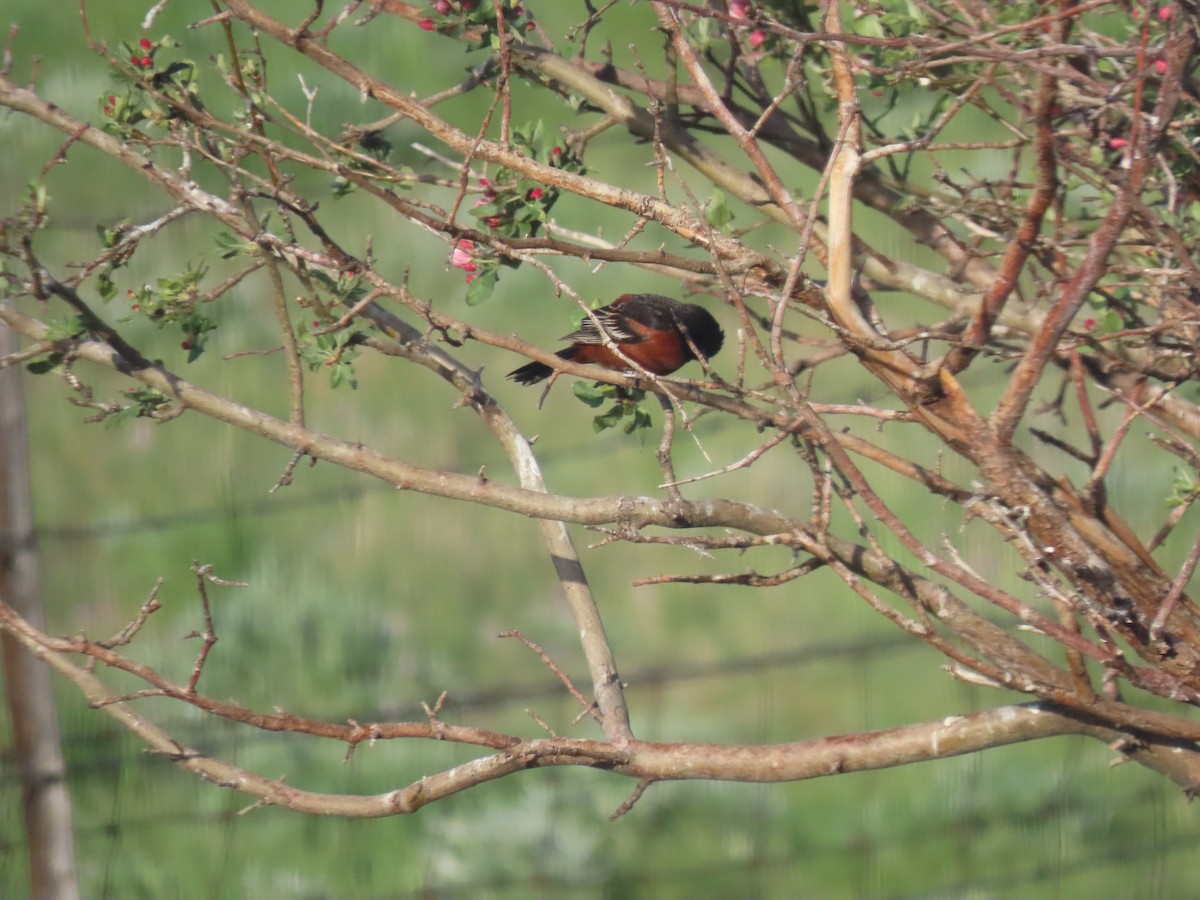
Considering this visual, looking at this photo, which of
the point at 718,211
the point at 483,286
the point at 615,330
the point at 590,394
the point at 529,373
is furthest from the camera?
the point at 529,373

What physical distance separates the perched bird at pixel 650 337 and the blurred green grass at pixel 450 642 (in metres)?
0.09

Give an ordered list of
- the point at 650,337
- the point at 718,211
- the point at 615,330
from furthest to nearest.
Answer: the point at 650,337, the point at 615,330, the point at 718,211

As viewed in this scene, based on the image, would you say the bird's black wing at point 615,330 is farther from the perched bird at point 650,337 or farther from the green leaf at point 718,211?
the green leaf at point 718,211

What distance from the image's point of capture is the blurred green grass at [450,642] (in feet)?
9.93

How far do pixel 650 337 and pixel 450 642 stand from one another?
99 centimetres

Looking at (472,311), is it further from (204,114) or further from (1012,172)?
(1012,172)

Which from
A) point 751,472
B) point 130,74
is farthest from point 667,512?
point 751,472

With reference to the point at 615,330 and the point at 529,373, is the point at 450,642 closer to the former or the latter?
the point at 529,373

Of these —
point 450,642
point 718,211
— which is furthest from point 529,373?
point 718,211

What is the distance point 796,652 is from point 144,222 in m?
1.86

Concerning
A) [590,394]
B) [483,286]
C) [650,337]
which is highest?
[650,337]

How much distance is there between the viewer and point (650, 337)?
3.51m

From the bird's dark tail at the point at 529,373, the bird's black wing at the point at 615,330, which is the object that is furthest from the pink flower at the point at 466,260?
the bird's dark tail at the point at 529,373

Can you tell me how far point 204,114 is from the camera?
2074mm
